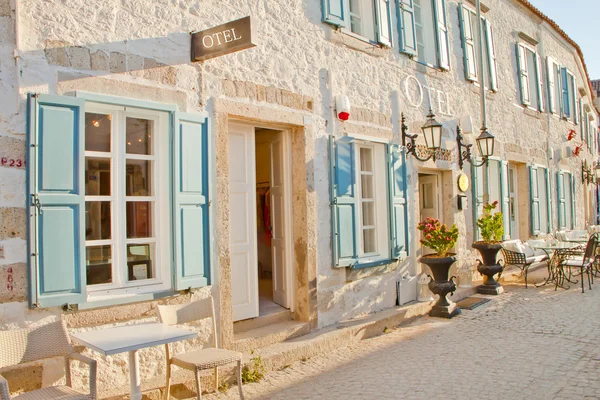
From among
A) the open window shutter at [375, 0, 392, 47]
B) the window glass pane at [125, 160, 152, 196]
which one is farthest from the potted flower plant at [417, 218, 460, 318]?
the window glass pane at [125, 160, 152, 196]

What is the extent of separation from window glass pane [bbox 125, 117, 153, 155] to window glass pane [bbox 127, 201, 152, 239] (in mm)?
432

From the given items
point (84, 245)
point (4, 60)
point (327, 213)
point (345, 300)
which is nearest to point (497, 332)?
point (345, 300)

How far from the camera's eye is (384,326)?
6.05 m

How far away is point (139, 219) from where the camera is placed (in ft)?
13.8

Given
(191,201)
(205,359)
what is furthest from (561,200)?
(205,359)

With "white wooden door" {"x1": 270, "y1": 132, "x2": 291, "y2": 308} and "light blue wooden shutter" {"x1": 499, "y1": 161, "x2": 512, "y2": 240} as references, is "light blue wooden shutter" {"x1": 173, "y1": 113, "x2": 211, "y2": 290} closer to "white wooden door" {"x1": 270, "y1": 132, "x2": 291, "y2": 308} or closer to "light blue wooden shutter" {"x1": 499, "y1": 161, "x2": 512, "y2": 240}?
"white wooden door" {"x1": 270, "y1": 132, "x2": 291, "y2": 308}

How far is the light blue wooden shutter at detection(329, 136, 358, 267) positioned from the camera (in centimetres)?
580

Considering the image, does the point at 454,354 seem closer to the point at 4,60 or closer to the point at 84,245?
the point at 84,245

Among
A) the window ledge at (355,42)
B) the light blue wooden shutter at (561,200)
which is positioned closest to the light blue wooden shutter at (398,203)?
the window ledge at (355,42)

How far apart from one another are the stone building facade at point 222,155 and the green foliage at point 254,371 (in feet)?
0.91

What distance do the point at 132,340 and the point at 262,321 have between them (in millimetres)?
2285

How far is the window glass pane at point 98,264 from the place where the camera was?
390 centimetres

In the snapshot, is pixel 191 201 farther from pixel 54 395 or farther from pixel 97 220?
pixel 54 395

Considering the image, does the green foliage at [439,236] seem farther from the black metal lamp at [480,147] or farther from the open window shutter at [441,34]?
the open window shutter at [441,34]
